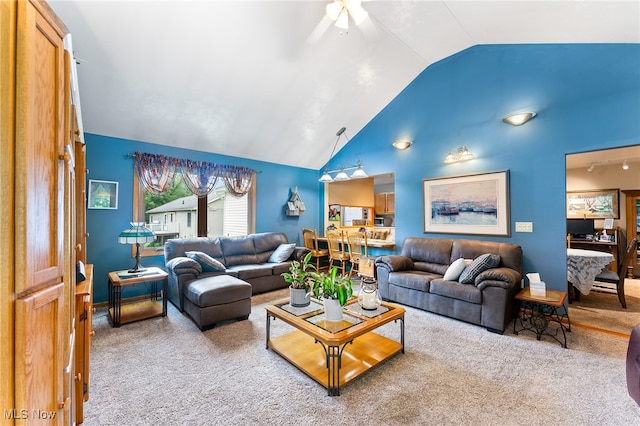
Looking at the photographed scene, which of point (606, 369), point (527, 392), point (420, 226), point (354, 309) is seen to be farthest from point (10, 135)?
point (420, 226)

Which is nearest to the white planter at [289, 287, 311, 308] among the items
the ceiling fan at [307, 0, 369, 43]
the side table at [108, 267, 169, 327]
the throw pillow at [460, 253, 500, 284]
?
the side table at [108, 267, 169, 327]

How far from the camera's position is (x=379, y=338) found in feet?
9.14

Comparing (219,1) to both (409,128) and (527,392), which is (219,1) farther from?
(527,392)

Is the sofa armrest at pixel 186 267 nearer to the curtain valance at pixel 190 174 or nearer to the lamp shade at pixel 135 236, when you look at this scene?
the lamp shade at pixel 135 236

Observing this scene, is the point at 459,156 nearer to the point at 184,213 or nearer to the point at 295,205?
the point at 295,205

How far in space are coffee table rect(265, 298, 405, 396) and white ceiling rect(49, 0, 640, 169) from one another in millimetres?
3067

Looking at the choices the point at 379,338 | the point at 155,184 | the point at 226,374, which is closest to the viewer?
the point at 226,374

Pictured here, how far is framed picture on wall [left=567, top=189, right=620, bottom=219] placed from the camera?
5711 millimetres

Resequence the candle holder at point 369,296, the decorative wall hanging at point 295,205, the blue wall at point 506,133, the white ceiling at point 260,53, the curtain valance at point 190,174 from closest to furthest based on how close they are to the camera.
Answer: the candle holder at point 369,296 → the white ceiling at point 260,53 → the blue wall at point 506,133 → the curtain valance at point 190,174 → the decorative wall hanging at point 295,205

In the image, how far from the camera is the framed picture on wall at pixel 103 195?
3.88 meters

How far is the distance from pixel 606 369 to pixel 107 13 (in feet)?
18.1

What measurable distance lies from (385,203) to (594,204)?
15.9 ft

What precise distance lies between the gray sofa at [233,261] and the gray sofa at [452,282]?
1806 millimetres

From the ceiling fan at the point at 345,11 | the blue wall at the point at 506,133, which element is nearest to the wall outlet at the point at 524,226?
the blue wall at the point at 506,133
